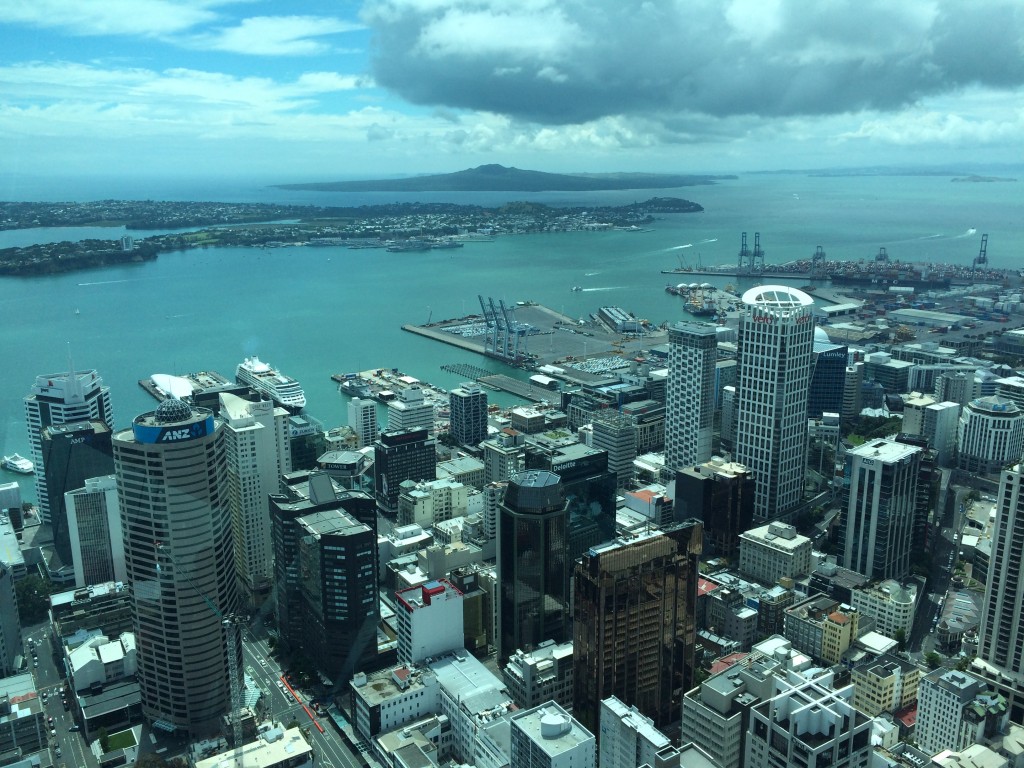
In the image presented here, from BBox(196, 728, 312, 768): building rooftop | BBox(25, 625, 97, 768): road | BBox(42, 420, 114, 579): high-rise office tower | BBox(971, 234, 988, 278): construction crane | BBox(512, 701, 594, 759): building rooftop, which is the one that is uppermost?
BBox(971, 234, 988, 278): construction crane

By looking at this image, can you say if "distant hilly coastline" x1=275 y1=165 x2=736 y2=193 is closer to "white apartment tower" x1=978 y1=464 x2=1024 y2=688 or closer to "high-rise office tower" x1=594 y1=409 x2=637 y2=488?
"high-rise office tower" x1=594 y1=409 x2=637 y2=488

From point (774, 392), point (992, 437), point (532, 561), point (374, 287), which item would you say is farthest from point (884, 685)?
point (374, 287)

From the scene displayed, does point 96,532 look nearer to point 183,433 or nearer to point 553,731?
point 183,433

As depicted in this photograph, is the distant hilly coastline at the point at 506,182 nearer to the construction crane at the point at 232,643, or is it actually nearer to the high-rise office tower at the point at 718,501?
the high-rise office tower at the point at 718,501

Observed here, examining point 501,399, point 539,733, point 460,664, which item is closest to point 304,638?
point 460,664

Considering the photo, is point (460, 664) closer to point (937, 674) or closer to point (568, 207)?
point (937, 674)

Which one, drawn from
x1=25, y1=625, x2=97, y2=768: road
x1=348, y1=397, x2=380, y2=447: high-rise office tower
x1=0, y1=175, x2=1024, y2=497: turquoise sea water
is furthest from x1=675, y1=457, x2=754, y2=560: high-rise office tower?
x1=0, y1=175, x2=1024, y2=497: turquoise sea water
